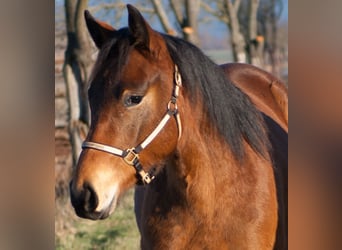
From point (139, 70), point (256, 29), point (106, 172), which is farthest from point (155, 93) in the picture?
point (256, 29)

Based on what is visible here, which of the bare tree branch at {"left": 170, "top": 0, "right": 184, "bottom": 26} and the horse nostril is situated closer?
the horse nostril

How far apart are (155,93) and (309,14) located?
979mm

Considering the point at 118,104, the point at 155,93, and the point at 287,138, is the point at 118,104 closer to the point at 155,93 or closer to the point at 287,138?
the point at 155,93

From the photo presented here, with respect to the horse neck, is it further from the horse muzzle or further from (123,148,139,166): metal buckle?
the horse muzzle

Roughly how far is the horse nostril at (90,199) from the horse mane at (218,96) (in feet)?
1.71

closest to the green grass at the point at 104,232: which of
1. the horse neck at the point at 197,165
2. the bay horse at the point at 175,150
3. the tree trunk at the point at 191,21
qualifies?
the bay horse at the point at 175,150

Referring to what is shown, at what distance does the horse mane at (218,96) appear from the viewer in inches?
85.5

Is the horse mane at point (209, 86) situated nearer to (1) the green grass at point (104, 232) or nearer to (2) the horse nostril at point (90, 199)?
(2) the horse nostril at point (90, 199)

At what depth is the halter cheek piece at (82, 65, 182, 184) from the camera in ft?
6.58

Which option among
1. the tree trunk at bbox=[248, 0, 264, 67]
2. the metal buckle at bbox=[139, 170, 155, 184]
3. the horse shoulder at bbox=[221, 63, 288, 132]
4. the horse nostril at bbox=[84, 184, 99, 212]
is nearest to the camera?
the horse nostril at bbox=[84, 184, 99, 212]

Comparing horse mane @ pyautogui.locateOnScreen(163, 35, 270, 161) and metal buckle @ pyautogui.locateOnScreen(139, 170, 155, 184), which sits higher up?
horse mane @ pyautogui.locateOnScreen(163, 35, 270, 161)

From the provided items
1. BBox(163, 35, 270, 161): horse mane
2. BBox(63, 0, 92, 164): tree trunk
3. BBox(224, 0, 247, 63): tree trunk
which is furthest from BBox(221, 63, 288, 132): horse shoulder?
BBox(63, 0, 92, 164): tree trunk

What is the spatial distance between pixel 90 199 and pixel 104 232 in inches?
39.5

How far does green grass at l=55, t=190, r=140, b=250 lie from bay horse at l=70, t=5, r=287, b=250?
32cm
